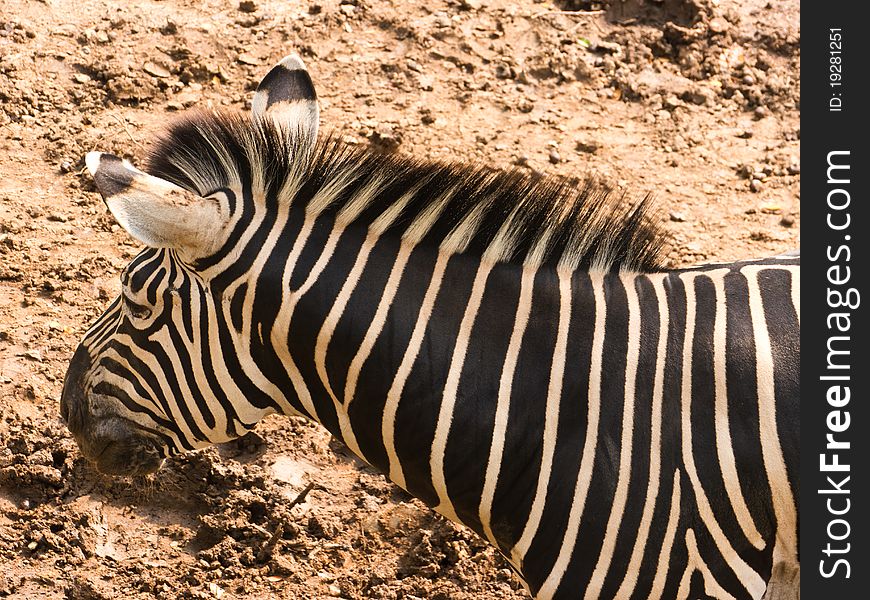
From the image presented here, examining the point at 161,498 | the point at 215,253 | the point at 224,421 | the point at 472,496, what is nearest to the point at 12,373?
the point at 161,498

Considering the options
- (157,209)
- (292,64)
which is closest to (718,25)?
(292,64)

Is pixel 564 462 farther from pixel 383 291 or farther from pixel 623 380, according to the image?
pixel 383 291

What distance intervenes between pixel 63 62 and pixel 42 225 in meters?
1.89

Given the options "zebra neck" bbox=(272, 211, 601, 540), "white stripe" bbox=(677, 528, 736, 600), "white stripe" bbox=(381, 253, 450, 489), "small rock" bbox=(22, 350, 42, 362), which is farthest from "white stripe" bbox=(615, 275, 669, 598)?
"small rock" bbox=(22, 350, 42, 362)

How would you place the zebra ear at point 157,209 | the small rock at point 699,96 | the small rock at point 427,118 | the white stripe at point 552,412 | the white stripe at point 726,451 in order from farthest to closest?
the small rock at point 699,96, the small rock at point 427,118, the white stripe at point 552,412, the white stripe at point 726,451, the zebra ear at point 157,209

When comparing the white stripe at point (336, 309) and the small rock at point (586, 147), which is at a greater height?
the small rock at point (586, 147)

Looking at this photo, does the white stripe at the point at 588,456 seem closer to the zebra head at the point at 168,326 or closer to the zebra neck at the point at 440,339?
the zebra neck at the point at 440,339

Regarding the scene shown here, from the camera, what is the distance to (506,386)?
3.91m

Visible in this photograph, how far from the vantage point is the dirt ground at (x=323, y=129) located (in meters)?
5.79

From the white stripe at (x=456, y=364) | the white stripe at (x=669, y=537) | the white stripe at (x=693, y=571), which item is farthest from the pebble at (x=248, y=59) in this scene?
the white stripe at (x=693, y=571)

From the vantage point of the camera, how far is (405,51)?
916 centimetres

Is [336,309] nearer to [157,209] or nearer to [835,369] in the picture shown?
[157,209]

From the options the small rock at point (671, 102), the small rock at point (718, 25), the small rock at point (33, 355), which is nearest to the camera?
the small rock at point (33, 355)

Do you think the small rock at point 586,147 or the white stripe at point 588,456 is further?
the small rock at point 586,147
